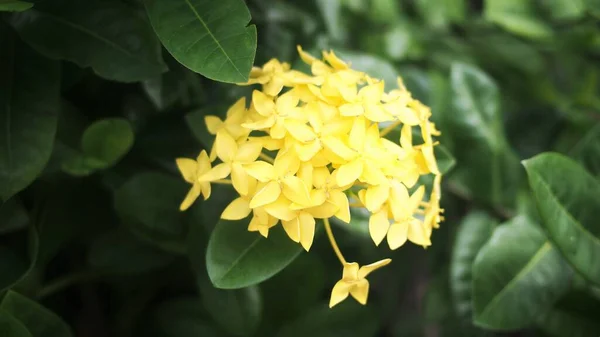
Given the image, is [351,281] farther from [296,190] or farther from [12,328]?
[12,328]

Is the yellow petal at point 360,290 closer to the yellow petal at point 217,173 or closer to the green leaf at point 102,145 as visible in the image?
the yellow petal at point 217,173

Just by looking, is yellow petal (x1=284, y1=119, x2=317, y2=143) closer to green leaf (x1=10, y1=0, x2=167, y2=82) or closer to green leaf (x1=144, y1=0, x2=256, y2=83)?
green leaf (x1=144, y1=0, x2=256, y2=83)

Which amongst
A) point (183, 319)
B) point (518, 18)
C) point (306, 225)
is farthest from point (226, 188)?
point (518, 18)

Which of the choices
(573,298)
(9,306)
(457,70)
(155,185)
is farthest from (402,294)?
(9,306)

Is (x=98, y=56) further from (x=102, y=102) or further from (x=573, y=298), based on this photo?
(x=573, y=298)

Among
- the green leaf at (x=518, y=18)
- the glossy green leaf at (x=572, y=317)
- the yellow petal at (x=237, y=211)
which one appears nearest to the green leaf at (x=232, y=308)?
the yellow petal at (x=237, y=211)

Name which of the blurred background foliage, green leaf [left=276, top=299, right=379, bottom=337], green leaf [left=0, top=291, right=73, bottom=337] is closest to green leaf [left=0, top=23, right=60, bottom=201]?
the blurred background foliage

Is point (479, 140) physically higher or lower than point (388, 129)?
lower
